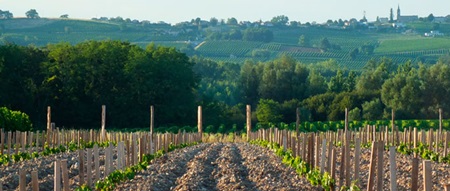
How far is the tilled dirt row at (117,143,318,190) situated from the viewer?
22266 mm

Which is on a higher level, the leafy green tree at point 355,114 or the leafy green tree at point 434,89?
the leafy green tree at point 434,89

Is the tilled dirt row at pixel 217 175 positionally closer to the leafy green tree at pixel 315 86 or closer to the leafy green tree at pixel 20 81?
the leafy green tree at pixel 20 81

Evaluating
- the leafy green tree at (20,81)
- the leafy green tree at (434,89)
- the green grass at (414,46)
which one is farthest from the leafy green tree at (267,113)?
the green grass at (414,46)

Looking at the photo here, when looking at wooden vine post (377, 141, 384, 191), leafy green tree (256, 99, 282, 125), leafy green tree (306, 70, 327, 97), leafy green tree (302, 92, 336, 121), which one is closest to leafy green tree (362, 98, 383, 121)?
leafy green tree (302, 92, 336, 121)

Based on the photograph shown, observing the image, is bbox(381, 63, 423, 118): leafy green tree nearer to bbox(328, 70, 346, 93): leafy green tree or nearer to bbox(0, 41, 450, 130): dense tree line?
bbox(0, 41, 450, 130): dense tree line

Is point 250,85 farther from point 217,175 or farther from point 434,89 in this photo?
point 217,175

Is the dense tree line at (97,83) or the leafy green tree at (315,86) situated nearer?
the dense tree line at (97,83)

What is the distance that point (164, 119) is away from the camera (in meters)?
76.6

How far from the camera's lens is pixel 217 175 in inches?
1011

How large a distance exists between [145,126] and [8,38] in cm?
10089

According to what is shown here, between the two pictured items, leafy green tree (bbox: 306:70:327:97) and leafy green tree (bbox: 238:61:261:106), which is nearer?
leafy green tree (bbox: 306:70:327:97)

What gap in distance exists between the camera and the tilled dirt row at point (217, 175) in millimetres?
22266

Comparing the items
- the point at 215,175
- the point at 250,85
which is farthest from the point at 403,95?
the point at 215,175

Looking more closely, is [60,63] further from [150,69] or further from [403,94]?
[403,94]
